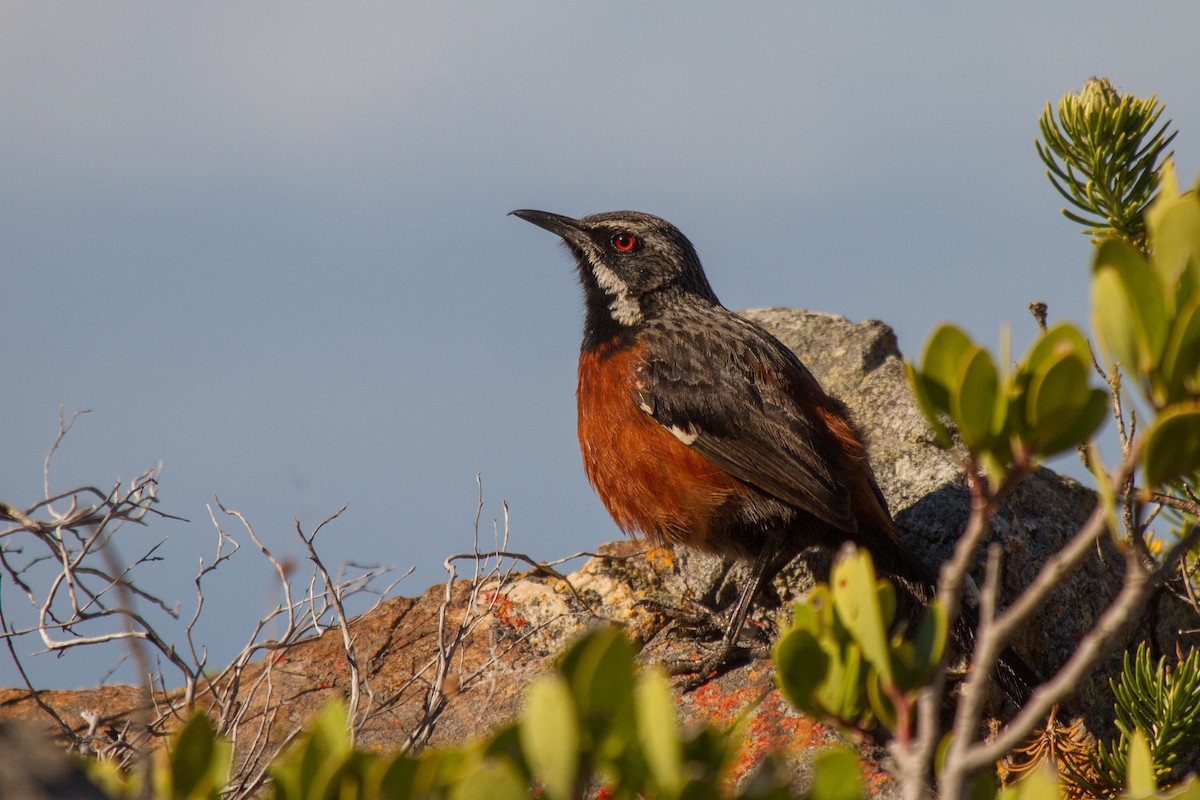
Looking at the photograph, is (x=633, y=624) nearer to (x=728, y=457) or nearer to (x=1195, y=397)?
(x=728, y=457)

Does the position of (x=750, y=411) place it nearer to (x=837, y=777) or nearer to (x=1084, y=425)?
(x=1084, y=425)

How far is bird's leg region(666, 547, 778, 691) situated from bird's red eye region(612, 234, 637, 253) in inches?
73.6

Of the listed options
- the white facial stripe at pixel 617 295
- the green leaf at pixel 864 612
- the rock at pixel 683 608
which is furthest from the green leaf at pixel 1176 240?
the white facial stripe at pixel 617 295

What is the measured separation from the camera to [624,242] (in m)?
5.95

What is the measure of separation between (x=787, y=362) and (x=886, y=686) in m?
3.75

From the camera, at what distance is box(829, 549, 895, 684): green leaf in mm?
1517

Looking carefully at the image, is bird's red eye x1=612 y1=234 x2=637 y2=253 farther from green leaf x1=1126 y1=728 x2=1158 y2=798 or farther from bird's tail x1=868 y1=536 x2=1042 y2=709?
green leaf x1=1126 y1=728 x2=1158 y2=798

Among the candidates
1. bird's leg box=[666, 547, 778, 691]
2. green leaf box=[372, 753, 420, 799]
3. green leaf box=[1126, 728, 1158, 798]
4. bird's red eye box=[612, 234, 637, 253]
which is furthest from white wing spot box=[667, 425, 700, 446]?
green leaf box=[372, 753, 420, 799]

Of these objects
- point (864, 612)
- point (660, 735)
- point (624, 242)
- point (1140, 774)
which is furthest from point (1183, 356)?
point (624, 242)

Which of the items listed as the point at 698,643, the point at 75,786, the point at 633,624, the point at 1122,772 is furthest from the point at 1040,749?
the point at 75,786

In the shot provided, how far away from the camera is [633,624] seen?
5094mm

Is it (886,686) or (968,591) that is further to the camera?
(968,591)

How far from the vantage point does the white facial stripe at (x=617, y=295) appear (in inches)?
224

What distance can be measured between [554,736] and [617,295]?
464 centimetres
